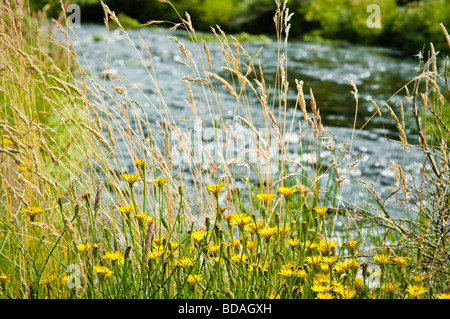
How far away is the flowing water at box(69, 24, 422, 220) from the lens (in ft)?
14.5

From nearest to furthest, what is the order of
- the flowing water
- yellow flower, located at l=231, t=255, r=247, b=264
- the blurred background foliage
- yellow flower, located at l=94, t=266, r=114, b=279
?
1. yellow flower, located at l=94, t=266, r=114, b=279
2. yellow flower, located at l=231, t=255, r=247, b=264
3. the flowing water
4. the blurred background foliage

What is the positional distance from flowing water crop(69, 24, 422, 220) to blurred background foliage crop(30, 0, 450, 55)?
722mm

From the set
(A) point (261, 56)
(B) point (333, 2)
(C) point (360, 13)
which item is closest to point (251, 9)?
(B) point (333, 2)

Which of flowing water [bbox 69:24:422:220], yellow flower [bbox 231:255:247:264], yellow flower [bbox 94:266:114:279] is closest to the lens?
yellow flower [bbox 94:266:114:279]

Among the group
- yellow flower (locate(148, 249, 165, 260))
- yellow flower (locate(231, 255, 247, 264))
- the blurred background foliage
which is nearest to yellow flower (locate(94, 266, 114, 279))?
yellow flower (locate(148, 249, 165, 260))

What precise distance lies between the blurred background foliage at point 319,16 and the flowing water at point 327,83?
0.72 meters

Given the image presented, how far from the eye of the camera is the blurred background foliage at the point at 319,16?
9922mm

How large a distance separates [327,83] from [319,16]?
6251 millimetres

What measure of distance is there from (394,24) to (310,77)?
460 cm

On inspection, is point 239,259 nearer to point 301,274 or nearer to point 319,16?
point 301,274

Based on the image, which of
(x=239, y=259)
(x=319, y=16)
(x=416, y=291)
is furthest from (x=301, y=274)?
(x=319, y=16)

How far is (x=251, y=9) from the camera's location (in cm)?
1418

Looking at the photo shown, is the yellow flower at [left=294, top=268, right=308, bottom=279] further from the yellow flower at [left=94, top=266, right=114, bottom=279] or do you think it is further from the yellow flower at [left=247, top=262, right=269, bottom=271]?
the yellow flower at [left=94, top=266, right=114, bottom=279]
